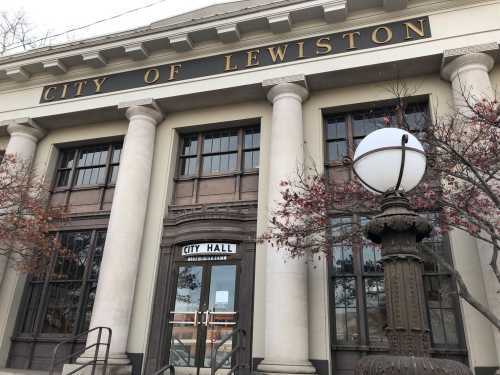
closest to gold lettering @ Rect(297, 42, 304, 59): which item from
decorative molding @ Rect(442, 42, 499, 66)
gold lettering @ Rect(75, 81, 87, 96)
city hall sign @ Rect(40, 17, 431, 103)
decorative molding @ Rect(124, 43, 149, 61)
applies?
city hall sign @ Rect(40, 17, 431, 103)

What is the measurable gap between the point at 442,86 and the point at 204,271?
24.7 ft

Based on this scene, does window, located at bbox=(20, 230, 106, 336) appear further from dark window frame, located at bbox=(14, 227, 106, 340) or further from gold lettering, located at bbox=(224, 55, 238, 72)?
gold lettering, located at bbox=(224, 55, 238, 72)

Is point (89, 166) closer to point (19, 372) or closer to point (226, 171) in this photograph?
point (226, 171)

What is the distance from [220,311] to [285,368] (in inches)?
93.3

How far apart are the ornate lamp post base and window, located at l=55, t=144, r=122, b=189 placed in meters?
10.9

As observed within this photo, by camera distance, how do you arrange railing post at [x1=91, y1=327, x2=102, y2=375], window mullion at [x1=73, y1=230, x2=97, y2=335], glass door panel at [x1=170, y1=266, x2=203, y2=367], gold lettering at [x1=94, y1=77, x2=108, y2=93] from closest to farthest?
railing post at [x1=91, y1=327, x2=102, y2=375] → glass door panel at [x1=170, y1=266, x2=203, y2=367] → window mullion at [x1=73, y1=230, x2=97, y2=335] → gold lettering at [x1=94, y1=77, x2=108, y2=93]

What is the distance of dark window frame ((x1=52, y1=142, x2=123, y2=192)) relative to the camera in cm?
1285

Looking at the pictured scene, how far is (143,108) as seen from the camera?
12102 mm

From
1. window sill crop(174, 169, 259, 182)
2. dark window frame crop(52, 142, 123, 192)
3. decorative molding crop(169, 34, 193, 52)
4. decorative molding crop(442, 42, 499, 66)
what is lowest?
window sill crop(174, 169, 259, 182)

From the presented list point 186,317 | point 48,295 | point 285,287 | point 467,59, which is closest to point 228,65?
point 467,59

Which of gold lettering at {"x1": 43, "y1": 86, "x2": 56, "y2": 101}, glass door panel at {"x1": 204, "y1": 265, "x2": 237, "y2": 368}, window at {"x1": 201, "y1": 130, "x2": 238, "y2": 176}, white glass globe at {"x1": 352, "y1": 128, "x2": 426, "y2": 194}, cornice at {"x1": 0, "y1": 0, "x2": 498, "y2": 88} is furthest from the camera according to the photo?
gold lettering at {"x1": 43, "y1": 86, "x2": 56, "y2": 101}

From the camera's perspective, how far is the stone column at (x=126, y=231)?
990cm

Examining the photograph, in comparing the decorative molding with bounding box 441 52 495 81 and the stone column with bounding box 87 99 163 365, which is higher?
the decorative molding with bounding box 441 52 495 81

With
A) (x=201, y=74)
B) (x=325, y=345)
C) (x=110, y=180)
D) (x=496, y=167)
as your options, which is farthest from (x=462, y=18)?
(x=110, y=180)
